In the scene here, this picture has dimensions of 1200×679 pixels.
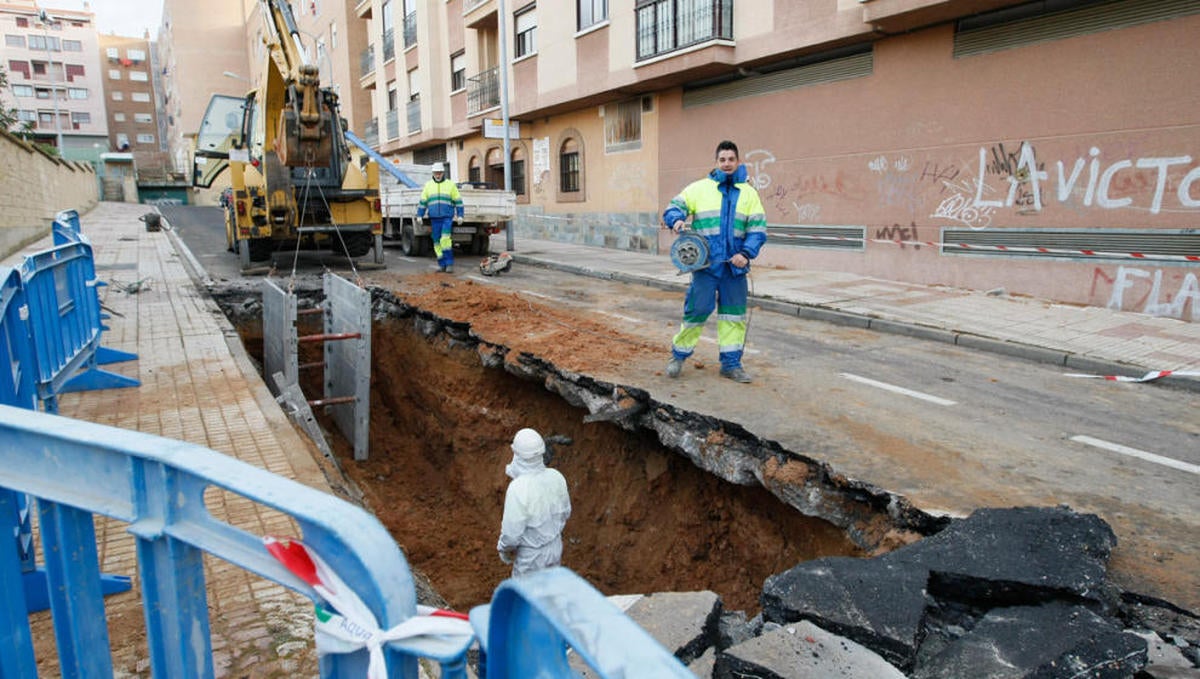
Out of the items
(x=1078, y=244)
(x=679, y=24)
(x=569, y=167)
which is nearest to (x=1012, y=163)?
(x=1078, y=244)

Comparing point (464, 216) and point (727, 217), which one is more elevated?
point (464, 216)

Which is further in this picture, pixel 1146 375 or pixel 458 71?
pixel 458 71

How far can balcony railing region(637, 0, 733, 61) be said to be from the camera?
47.7ft

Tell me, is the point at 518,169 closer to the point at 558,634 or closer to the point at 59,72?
the point at 558,634

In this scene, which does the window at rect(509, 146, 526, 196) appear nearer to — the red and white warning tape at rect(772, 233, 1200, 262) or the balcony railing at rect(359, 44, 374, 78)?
the red and white warning tape at rect(772, 233, 1200, 262)

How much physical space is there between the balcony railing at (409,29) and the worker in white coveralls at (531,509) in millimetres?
28061

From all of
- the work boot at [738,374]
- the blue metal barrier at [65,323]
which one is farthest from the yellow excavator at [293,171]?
the work boot at [738,374]

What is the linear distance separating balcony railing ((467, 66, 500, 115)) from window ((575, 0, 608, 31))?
208 inches

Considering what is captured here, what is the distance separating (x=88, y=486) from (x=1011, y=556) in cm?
336

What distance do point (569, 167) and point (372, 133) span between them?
1828 centimetres

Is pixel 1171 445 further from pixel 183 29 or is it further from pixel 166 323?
pixel 183 29

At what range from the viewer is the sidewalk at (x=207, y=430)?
2.77 metres

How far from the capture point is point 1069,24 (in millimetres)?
9875

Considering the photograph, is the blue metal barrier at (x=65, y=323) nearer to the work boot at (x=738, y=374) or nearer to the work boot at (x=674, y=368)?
the work boot at (x=674, y=368)
